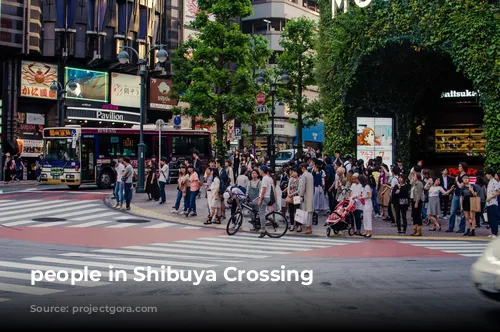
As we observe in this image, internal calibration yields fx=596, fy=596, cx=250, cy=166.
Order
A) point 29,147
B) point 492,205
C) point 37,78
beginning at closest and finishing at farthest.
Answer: point 492,205 < point 29,147 < point 37,78

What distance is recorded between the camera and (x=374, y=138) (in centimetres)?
2850

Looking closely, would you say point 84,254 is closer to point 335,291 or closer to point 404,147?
point 335,291

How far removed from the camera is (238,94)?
39.7m

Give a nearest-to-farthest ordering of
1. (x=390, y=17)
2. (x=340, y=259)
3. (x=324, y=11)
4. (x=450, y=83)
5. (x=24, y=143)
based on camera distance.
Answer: (x=340, y=259) < (x=390, y=17) < (x=450, y=83) < (x=324, y=11) < (x=24, y=143)

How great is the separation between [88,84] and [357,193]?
115ft

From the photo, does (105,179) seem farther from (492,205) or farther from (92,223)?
(492,205)

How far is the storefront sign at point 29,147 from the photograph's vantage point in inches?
1724

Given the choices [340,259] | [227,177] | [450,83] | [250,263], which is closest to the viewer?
[250,263]

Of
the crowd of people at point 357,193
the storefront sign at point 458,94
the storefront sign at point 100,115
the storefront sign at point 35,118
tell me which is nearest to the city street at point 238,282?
the crowd of people at point 357,193

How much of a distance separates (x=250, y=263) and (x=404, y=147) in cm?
2093

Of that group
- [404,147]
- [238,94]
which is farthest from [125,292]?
[238,94]

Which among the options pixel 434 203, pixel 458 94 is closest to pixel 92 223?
pixel 434 203

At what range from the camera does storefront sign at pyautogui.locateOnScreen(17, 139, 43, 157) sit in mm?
43781

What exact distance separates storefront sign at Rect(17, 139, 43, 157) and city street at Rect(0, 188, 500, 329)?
25882 mm
